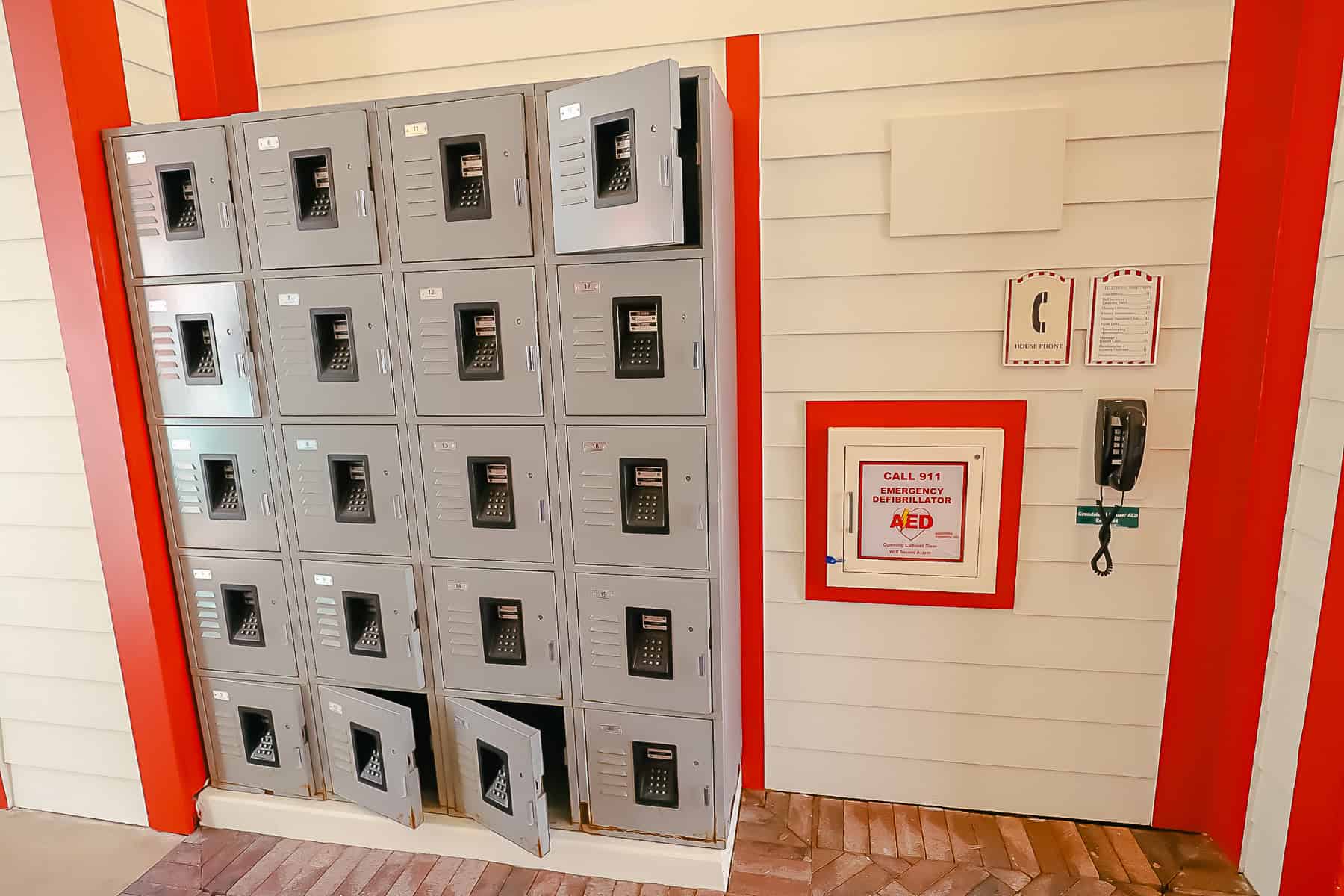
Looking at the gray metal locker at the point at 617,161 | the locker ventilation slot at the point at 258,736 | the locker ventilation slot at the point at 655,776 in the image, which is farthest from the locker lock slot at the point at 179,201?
A: the locker ventilation slot at the point at 655,776

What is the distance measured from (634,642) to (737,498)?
0.59 m

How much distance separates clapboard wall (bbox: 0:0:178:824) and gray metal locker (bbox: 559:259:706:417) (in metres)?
1.66

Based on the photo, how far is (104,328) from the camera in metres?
2.14

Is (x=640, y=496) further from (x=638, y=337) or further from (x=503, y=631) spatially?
(x=503, y=631)

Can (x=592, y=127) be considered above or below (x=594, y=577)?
above

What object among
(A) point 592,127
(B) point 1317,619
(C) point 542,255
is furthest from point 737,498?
(B) point 1317,619

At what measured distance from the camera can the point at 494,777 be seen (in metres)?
2.22

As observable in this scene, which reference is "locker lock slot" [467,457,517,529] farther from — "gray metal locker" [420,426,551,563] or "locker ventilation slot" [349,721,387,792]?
"locker ventilation slot" [349,721,387,792]

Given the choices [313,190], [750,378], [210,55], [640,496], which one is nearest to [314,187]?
[313,190]

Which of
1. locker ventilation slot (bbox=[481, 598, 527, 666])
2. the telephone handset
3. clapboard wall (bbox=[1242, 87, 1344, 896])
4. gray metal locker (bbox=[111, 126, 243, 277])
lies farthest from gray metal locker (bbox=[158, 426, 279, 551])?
clapboard wall (bbox=[1242, 87, 1344, 896])

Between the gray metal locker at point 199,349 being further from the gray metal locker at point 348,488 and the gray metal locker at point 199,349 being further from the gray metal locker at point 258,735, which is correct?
the gray metal locker at point 258,735

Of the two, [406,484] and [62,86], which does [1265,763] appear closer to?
[406,484]

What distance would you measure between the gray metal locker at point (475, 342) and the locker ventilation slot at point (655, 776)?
3.63ft

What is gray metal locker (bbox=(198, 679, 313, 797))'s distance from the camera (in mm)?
2383
